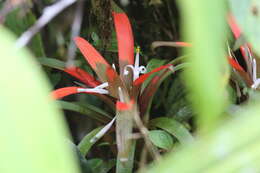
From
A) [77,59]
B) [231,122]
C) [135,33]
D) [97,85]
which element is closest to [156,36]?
[135,33]

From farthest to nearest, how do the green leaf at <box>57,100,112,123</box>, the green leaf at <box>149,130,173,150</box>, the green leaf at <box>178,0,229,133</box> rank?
1. the green leaf at <box>57,100,112,123</box>
2. the green leaf at <box>149,130,173,150</box>
3. the green leaf at <box>178,0,229,133</box>

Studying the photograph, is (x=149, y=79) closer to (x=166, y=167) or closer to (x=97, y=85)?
(x=97, y=85)

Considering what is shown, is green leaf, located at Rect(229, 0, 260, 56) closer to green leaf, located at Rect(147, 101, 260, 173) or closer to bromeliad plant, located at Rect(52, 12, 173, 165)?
green leaf, located at Rect(147, 101, 260, 173)

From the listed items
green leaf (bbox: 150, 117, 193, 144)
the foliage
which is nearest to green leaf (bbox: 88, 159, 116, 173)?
the foliage

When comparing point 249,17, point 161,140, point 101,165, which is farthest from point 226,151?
point 101,165

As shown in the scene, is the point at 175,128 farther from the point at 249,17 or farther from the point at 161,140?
the point at 249,17

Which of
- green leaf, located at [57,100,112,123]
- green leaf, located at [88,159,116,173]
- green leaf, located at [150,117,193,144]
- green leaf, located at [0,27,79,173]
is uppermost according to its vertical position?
green leaf, located at [0,27,79,173]

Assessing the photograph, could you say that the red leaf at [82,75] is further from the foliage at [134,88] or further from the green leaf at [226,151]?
the green leaf at [226,151]
